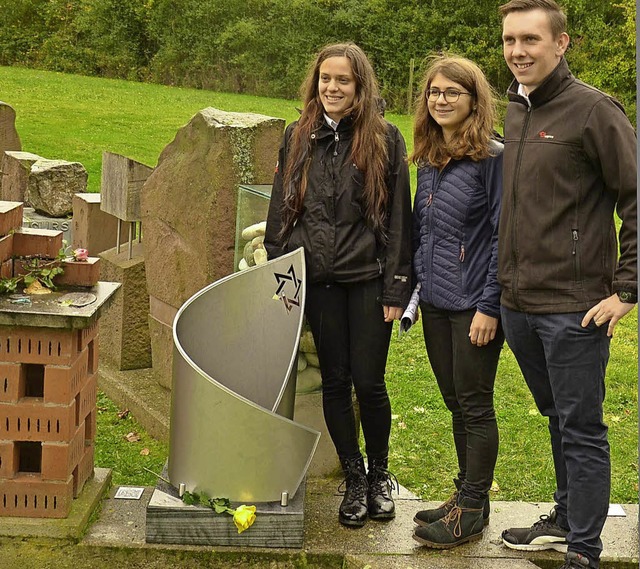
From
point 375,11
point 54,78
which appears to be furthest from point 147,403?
point 375,11

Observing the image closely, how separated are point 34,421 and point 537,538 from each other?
1896mm

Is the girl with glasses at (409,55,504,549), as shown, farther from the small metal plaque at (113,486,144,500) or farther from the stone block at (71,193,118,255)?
the stone block at (71,193,118,255)

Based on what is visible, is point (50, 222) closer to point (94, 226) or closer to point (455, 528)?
point (94, 226)

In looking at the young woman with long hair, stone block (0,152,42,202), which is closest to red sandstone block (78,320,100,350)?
the young woman with long hair

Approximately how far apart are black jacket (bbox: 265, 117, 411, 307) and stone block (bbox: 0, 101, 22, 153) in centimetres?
676

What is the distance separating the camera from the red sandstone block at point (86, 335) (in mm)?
3906

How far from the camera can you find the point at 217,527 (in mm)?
3791

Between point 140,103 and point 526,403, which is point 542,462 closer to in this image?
point 526,403

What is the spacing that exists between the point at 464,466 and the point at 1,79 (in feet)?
59.3

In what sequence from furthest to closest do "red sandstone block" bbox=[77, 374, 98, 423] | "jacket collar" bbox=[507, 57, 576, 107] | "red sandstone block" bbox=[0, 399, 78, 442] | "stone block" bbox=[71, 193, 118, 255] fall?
"stone block" bbox=[71, 193, 118, 255] < "red sandstone block" bbox=[77, 374, 98, 423] < "red sandstone block" bbox=[0, 399, 78, 442] < "jacket collar" bbox=[507, 57, 576, 107]

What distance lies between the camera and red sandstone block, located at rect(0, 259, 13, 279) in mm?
3914

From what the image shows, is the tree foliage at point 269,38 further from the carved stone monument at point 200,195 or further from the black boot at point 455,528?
the black boot at point 455,528

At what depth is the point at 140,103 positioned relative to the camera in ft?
62.0

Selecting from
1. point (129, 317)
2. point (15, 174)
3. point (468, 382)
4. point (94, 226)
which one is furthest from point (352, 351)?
point (15, 174)
